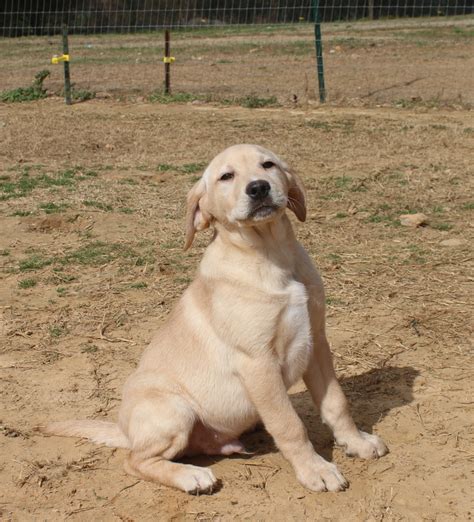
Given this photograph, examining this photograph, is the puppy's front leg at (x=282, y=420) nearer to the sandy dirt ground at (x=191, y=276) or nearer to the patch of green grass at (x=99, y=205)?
the sandy dirt ground at (x=191, y=276)

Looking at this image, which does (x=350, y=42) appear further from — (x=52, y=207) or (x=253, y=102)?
(x=52, y=207)

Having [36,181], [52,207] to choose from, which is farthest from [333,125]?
[52,207]

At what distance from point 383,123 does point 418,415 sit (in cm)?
813

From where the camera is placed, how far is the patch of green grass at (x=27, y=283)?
6426 millimetres

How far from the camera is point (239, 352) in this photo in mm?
3762

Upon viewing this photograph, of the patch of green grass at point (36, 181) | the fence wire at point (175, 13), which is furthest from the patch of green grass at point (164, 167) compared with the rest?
the fence wire at point (175, 13)

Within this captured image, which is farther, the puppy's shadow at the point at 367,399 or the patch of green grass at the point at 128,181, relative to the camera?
the patch of green grass at the point at 128,181

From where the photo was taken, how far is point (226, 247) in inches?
155

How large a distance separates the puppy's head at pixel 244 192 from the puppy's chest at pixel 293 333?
1.19 feet

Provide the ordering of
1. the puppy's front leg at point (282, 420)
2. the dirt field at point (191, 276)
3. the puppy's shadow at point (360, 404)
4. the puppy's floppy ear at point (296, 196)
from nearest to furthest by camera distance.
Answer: the puppy's front leg at point (282, 420)
the dirt field at point (191, 276)
the puppy's floppy ear at point (296, 196)
the puppy's shadow at point (360, 404)

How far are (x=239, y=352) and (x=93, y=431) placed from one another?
956 mm

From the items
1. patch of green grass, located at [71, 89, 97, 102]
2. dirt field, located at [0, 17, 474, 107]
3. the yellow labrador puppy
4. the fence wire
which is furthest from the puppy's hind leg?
the fence wire

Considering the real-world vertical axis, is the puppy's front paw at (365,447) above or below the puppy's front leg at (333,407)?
below

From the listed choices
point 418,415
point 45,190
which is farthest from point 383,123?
point 418,415
